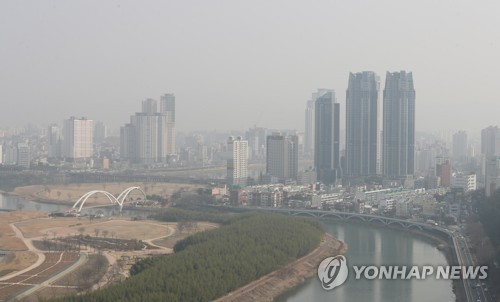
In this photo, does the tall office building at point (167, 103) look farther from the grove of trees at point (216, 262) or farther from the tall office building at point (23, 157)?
the grove of trees at point (216, 262)

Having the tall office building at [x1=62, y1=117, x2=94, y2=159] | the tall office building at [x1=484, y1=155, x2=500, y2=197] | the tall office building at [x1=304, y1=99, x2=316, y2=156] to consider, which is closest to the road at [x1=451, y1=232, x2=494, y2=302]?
the tall office building at [x1=484, y1=155, x2=500, y2=197]

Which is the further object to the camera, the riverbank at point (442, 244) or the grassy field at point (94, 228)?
the grassy field at point (94, 228)

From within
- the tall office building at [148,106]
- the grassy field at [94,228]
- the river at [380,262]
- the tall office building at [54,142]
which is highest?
the tall office building at [148,106]

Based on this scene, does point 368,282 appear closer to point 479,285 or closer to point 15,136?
point 479,285

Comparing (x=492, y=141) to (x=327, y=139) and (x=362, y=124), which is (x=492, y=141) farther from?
(x=327, y=139)

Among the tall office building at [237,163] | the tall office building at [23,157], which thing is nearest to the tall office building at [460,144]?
the tall office building at [237,163]

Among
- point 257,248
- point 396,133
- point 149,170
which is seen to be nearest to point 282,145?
point 396,133

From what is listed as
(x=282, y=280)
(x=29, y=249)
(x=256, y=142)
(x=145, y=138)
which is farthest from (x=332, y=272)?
(x=256, y=142)
